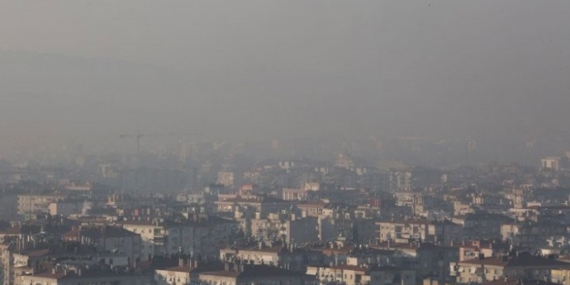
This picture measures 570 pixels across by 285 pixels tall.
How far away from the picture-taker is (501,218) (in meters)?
70.8

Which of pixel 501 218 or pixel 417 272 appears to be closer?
pixel 417 272

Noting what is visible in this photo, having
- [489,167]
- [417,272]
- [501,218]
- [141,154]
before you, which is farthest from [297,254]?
[141,154]

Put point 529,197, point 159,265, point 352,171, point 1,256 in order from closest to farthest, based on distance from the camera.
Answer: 1. point 159,265
2. point 1,256
3. point 529,197
4. point 352,171

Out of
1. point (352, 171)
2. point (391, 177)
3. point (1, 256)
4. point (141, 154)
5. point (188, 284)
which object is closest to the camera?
point (188, 284)

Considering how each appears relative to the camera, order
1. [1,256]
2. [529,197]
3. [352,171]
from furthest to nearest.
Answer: [352,171] → [529,197] → [1,256]

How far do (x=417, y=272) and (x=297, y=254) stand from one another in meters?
2.86

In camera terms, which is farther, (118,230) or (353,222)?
(353,222)

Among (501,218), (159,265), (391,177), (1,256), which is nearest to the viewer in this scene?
(159,265)

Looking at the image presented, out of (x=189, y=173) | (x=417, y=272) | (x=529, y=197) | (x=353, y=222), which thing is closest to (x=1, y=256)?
(x=417, y=272)

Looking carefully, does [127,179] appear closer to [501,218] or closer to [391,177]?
[391,177]

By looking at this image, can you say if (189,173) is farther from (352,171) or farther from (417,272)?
(417,272)

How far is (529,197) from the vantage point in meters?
104

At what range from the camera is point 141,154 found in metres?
164

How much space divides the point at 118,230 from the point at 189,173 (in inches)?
3757
